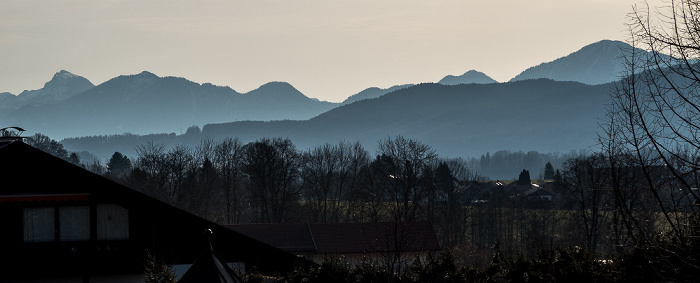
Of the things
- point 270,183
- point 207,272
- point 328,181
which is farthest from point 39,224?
point 328,181

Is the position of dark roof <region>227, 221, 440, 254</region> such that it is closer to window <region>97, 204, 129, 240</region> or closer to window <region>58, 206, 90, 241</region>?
window <region>97, 204, 129, 240</region>

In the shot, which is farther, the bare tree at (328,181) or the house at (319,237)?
the bare tree at (328,181)

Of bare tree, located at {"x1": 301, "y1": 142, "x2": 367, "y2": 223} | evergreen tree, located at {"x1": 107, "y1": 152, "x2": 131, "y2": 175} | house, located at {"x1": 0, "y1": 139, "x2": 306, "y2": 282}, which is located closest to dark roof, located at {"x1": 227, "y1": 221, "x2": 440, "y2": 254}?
bare tree, located at {"x1": 301, "y1": 142, "x2": 367, "y2": 223}

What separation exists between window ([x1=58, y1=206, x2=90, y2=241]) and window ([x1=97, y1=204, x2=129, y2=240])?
377 mm

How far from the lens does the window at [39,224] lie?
67.8ft

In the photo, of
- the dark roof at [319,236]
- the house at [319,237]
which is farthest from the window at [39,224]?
the dark roof at [319,236]

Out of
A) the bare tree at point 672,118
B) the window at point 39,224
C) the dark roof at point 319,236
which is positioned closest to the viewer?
the bare tree at point 672,118

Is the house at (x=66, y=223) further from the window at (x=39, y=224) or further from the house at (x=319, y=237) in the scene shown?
the house at (x=319, y=237)

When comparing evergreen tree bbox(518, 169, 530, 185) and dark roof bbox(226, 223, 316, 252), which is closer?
dark roof bbox(226, 223, 316, 252)

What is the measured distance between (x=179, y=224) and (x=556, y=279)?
1068cm

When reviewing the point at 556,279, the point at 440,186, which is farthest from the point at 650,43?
the point at 440,186

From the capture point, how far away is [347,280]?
23.1 m

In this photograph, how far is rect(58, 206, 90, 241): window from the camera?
20.7 metres

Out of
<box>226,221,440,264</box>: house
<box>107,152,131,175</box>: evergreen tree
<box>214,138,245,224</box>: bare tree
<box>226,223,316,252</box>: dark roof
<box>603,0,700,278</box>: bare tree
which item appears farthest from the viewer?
<box>107,152,131,175</box>: evergreen tree
